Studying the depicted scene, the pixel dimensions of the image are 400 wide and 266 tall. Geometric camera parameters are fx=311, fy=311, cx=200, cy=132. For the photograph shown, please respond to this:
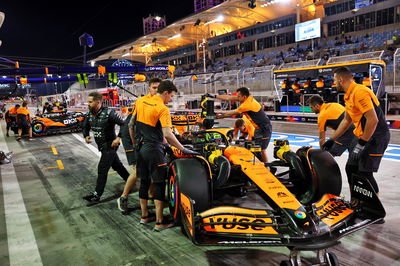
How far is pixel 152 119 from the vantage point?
4008mm

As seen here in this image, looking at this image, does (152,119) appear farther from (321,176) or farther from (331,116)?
(331,116)

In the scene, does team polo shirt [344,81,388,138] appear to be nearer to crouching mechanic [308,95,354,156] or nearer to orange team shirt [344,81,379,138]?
orange team shirt [344,81,379,138]

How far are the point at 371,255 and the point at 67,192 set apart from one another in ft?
16.5

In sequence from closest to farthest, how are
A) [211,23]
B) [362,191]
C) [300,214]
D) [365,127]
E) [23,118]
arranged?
[300,214] → [362,191] → [365,127] → [23,118] → [211,23]

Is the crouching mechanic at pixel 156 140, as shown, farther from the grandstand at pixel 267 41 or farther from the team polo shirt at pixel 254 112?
the grandstand at pixel 267 41

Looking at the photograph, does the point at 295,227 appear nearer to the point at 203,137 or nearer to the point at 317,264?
the point at 317,264

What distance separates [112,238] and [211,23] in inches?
1848

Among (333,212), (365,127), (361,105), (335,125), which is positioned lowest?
(333,212)

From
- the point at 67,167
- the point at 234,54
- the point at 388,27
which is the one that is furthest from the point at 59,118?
the point at 234,54

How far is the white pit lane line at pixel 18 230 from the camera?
3.44 m

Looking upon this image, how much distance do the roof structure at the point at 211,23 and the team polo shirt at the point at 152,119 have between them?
1216 inches

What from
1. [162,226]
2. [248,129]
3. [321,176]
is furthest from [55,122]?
[321,176]

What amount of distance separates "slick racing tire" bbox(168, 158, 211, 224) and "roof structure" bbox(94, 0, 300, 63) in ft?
103

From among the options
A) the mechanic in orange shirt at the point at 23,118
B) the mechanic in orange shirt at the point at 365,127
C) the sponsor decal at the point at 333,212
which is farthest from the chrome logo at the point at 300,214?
the mechanic in orange shirt at the point at 23,118
